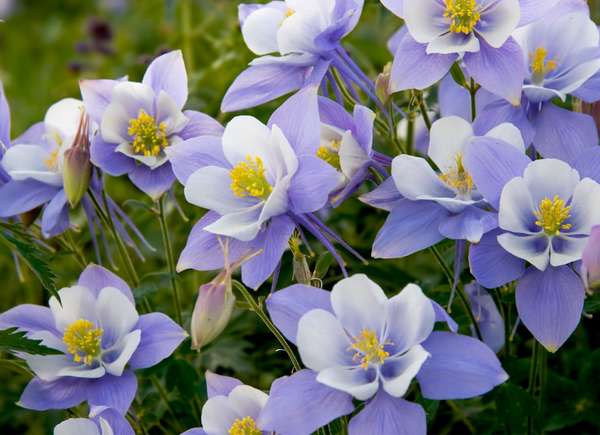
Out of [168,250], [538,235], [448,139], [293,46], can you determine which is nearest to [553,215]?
[538,235]

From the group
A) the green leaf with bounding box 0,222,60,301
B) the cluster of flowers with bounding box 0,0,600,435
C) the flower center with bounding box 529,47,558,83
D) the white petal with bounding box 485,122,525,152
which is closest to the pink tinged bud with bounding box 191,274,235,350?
the cluster of flowers with bounding box 0,0,600,435

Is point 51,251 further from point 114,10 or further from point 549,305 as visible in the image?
point 114,10

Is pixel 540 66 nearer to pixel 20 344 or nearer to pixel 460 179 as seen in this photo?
pixel 460 179

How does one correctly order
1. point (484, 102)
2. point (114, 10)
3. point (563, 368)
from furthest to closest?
point (114, 10) → point (563, 368) → point (484, 102)

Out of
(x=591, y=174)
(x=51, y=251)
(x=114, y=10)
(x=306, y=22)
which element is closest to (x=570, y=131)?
(x=591, y=174)

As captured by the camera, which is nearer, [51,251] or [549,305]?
[549,305]

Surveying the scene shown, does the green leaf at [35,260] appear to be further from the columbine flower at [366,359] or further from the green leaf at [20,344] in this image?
the columbine flower at [366,359]
